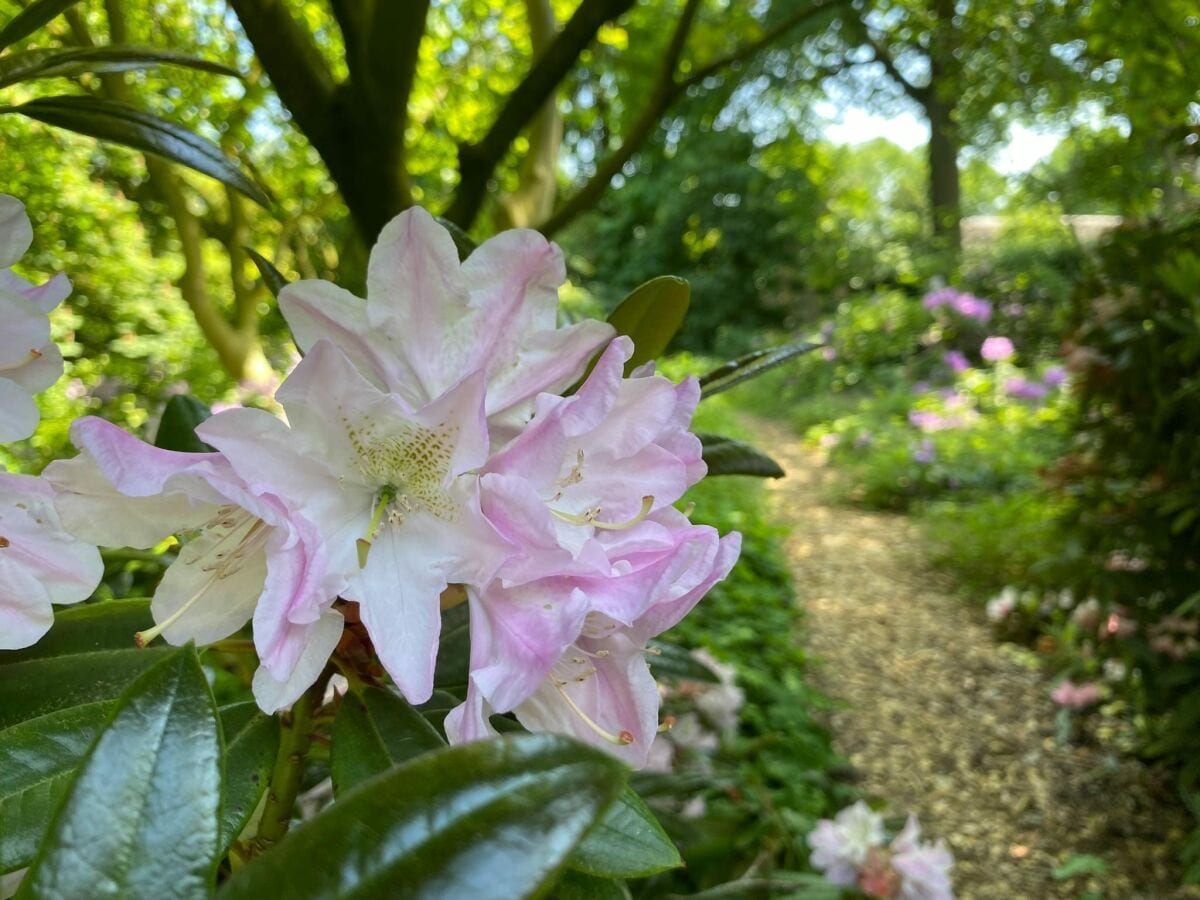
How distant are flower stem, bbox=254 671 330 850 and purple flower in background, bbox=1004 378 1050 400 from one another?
6.11 m

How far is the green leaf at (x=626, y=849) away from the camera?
411mm

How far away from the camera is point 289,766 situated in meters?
0.49

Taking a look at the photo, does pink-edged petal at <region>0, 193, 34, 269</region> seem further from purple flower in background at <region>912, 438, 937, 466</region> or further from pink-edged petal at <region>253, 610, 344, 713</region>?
purple flower in background at <region>912, 438, 937, 466</region>

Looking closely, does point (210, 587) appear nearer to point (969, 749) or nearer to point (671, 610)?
point (671, 610)

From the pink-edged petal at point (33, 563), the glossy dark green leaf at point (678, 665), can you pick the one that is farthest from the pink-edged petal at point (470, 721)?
the glossy dark green leaf at point (678, 665)

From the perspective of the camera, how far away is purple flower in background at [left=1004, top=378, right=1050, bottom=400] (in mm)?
5719

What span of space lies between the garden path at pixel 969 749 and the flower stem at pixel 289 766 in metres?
2.58

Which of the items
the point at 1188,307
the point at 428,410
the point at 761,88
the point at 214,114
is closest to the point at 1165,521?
the point at 1188,307

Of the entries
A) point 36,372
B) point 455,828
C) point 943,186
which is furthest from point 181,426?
point 943,186

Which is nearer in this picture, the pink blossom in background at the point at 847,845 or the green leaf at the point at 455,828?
the green leaf at the point at 455,828

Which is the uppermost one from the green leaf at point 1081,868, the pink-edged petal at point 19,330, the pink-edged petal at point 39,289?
the pink-edged petal at point 39,289

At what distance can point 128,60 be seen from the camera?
621mm

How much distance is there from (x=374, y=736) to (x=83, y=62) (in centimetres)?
53

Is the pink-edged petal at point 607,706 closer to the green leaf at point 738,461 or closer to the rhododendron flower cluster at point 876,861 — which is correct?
the green leaf at point 738,461
